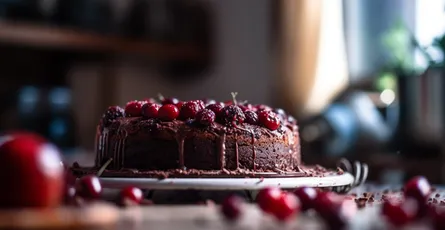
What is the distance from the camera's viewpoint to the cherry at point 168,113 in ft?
4.09

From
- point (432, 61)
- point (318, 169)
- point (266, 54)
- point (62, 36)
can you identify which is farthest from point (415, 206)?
point (266, 54)

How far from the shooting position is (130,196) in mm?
1001

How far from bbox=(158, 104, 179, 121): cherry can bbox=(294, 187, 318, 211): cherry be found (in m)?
0.32

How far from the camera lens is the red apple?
0.72m

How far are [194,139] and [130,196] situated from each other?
0.84ft

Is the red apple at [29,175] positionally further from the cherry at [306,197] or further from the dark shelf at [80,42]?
the dark shelf at [80,42]

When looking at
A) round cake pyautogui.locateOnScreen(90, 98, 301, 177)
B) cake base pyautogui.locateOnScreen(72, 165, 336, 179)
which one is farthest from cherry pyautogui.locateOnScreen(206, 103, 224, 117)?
cake base pyautogui.locateOnScreen(72, 165, 336, 179)

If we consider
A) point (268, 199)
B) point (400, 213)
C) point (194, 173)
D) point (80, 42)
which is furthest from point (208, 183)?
point (80, 42)

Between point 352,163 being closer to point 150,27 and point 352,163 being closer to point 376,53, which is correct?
point 376,53

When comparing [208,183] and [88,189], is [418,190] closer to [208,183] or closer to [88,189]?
[208,183]

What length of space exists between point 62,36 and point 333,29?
1307 mm

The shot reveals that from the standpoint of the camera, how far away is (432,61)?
2625mm

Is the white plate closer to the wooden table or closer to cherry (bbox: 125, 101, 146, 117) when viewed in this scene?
the wooden table

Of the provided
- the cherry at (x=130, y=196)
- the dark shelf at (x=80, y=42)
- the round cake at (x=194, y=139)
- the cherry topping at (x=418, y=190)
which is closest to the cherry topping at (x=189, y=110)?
the round cake at (x=194, y=139)
